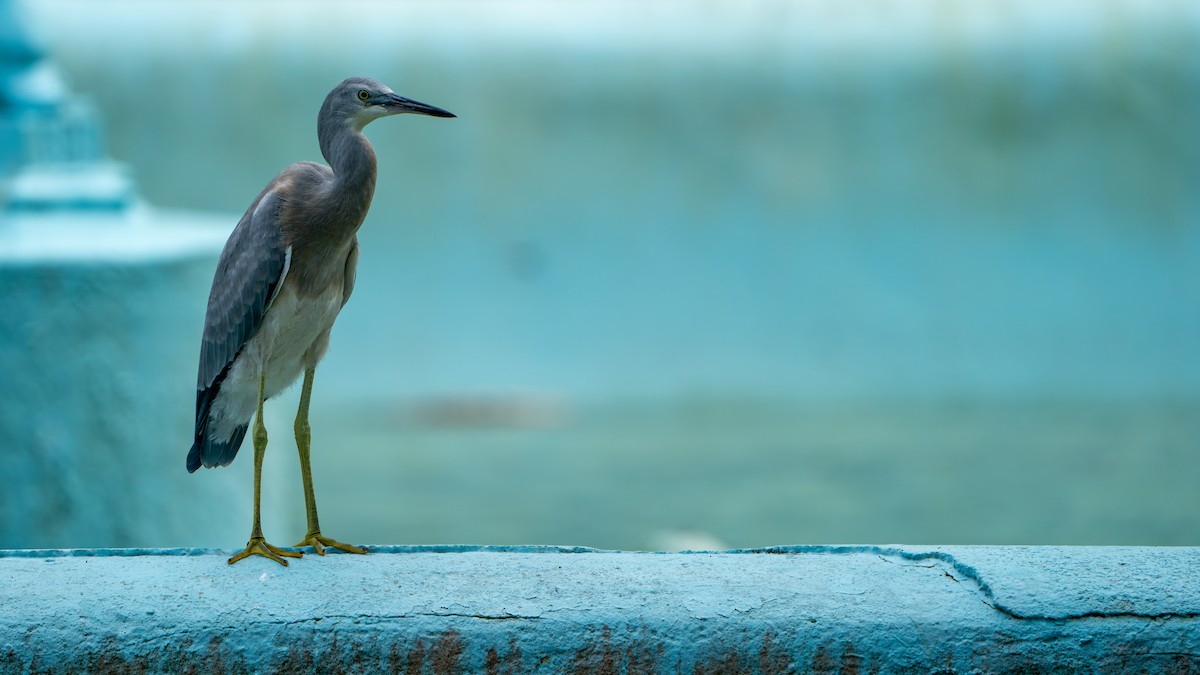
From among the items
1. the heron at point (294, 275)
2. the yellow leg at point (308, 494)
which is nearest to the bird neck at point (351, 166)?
the heron at point (294, 275)

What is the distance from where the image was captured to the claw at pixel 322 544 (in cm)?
157

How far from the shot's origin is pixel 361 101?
1525mm

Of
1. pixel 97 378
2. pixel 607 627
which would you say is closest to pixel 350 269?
pixel 607 627

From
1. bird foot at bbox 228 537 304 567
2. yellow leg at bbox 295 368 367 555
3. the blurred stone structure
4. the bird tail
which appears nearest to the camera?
bird foot at bbox 228 537 304 567

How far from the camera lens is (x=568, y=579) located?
139 cm

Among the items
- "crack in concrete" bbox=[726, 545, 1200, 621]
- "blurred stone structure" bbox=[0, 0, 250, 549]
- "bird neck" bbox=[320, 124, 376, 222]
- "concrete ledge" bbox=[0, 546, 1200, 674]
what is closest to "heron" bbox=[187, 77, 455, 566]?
"bird neck" bbox=[320, 124, 376, 222]

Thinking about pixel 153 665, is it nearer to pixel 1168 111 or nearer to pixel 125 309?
pixel 125 309

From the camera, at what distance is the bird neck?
152 centimetres

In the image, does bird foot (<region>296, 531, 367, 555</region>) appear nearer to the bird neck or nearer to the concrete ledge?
the concrete ledge

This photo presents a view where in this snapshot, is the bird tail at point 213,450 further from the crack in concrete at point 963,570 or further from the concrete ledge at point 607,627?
the crack in concrete at point 963,570

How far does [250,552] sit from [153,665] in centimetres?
24

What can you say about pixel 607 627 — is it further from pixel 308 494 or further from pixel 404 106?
pixel 404 106

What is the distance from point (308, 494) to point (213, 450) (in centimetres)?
18

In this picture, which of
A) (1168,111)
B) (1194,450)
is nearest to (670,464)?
(1194,450)
